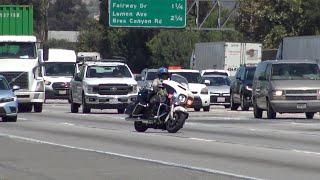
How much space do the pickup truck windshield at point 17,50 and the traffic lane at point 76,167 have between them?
60.5 ft

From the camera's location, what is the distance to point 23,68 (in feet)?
129

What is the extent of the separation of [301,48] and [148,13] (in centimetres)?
1206

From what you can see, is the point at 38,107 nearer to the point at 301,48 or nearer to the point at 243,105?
the point at 243,105

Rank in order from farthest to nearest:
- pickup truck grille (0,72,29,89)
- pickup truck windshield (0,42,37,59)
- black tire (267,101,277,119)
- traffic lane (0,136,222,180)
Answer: pickup truck windshield (0,42,37,59) < pickup truck grille (0,72,29,89) < black tire (267,101,277,119) < traffic lane (0,136,222,180)

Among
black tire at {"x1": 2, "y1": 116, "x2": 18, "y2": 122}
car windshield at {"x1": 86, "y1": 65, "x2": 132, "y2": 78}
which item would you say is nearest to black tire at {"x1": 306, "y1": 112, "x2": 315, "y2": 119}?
car windshield at {"x1": 86, "y1": 65, "x2": 132, "y2": 78}

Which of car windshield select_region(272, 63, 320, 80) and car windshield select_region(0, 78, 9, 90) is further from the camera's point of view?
car windshield select_region(272, 63, 320, 80)

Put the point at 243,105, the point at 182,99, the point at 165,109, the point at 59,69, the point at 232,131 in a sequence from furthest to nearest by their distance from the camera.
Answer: the point at 59,69 → the point at 243,105 → the point at 232,131 → the point at 165,109 → the point at 182,99

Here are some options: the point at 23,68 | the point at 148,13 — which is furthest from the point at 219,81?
the point at 23,68

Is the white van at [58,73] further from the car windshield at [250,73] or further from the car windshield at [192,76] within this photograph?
the car windshield at [250,73]

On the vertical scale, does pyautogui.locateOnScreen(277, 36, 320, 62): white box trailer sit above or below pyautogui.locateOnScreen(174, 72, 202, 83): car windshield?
above

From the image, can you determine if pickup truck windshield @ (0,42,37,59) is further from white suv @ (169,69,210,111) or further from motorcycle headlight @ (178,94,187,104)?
motorcycle headlight @ (178,94,187,104)

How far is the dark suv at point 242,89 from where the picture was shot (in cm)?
4225

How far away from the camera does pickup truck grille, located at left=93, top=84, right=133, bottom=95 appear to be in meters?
37.7

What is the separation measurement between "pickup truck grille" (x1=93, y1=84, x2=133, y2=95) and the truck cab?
280 centimetres
